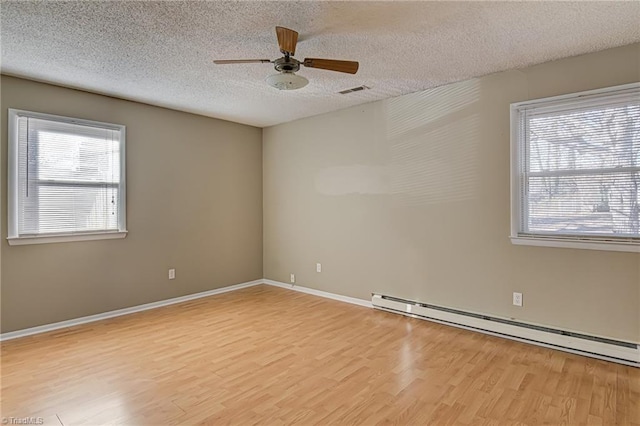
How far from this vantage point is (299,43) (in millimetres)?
2738

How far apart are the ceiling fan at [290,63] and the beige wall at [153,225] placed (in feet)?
7.74

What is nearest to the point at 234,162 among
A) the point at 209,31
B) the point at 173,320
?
the point at 173,320

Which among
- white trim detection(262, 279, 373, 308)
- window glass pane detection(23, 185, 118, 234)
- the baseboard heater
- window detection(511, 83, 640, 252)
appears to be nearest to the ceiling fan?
window detection(511, 83, 640, 252)

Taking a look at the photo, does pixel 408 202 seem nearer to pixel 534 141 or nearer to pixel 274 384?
pixel 534 141

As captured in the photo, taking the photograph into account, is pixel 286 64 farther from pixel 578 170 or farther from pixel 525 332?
pixel 525 332

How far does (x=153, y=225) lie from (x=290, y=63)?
9.61 feet

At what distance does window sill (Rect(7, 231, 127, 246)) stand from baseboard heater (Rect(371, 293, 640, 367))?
3.19 meters

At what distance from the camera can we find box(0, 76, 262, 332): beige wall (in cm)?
350

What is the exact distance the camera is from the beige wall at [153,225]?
3504mm

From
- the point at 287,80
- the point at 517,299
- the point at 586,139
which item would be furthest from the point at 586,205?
the point at 287,80

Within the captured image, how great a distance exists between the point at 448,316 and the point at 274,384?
2.04m

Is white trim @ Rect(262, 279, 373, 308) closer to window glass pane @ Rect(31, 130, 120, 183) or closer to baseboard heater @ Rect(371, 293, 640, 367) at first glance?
baseboard heater @ Rect(371, 293, 640, 367)

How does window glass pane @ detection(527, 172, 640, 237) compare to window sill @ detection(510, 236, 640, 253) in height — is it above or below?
above

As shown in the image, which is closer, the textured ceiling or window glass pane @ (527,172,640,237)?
the textured ceiling
